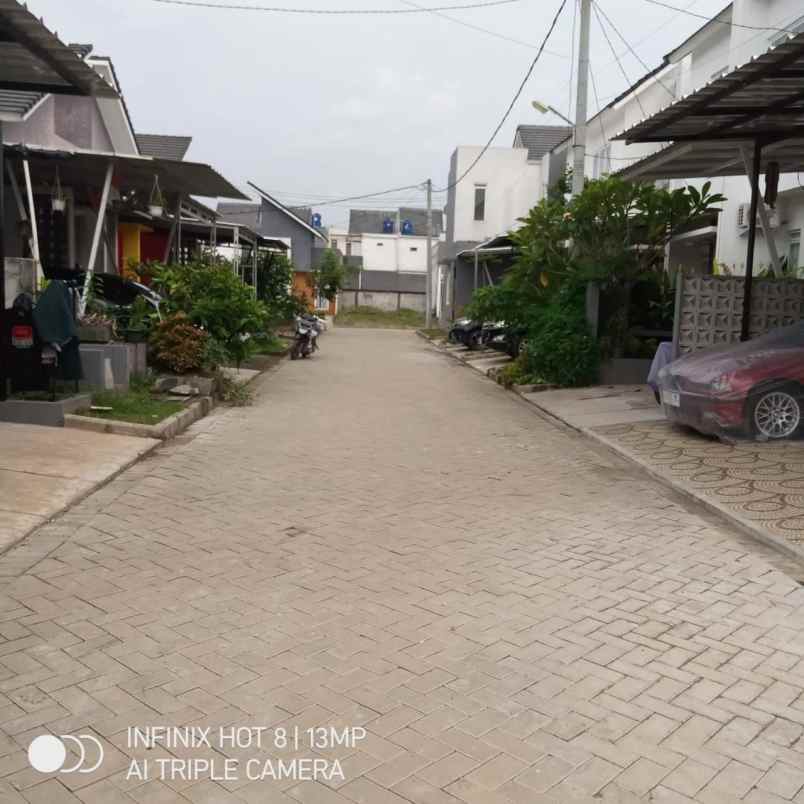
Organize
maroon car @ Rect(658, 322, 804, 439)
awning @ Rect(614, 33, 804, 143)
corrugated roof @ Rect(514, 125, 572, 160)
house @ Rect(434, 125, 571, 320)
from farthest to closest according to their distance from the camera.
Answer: corrugated roof @ Rect(514, 125, 572, 160) → house @ Rect(434, 125, 571, 320) → maroon car @ Rect(658, 322, 804, 439) → awning @ Rect(614, 33, 804, 143)

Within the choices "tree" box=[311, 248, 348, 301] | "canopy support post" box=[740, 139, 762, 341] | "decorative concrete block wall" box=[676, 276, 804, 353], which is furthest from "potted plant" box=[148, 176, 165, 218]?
"tree" box=[311, 248, 348, 301]

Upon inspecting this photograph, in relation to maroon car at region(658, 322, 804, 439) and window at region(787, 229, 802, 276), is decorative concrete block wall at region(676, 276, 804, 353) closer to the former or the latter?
window at region(787, 229, 802, 276)

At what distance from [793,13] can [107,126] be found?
47.5ft

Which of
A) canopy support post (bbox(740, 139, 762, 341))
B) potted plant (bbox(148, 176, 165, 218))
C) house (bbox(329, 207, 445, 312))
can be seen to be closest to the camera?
canopy support post (bbox(740, 139, 762, 341))

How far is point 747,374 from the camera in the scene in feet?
30.4

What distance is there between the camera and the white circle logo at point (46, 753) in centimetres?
316

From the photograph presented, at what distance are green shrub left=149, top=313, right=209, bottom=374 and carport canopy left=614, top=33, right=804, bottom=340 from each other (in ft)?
22.3

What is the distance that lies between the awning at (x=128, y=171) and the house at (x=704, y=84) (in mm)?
6879

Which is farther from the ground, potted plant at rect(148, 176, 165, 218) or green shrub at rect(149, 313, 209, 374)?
potted plant at rect(148, 176, 165, 218)

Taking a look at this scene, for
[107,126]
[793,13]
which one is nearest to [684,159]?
[793,13]

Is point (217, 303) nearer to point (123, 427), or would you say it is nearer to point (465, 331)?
point (123, 427)

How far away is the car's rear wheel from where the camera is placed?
9.36 meters

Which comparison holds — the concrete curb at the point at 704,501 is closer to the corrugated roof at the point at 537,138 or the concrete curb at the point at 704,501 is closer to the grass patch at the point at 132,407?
the grass patch at the point at 132,407

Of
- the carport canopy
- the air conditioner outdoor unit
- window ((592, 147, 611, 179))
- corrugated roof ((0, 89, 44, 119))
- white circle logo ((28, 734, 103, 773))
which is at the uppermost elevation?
window ((592, 147, 611, 179))
